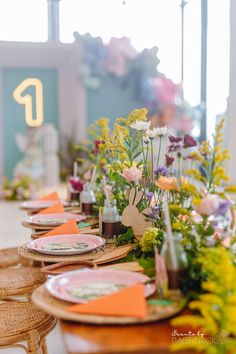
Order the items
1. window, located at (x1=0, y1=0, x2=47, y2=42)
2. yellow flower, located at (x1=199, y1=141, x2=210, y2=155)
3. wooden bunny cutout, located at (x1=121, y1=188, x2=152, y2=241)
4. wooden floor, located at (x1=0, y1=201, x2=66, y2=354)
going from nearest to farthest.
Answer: yellow flower, located at (x1=199, y1=141, x2=210, y2=155) < wooden bunny cutout, located at (x1=121, y1=188, x2=152, y2=241) < wooden floor, located at (x1=0, y1=201, x2=66, y2=354) < window, located at (x1=0, y1=0, x2=47, y2=42)

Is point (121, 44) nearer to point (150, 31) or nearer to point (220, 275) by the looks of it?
point (150, 31)

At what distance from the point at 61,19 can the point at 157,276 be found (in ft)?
28.0

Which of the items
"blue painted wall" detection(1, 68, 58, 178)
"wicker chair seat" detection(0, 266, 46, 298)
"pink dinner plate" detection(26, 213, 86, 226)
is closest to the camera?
"wicker chair seat" detection(0, 266, 46, 298)

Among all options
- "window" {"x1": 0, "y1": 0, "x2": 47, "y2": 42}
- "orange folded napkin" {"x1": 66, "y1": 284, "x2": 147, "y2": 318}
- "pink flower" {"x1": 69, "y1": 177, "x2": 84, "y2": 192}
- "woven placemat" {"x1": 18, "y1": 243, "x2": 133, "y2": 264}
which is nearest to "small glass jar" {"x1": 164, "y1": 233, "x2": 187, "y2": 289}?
"orange folded napkin" {"x1": 66, "y1": 284, "x2": 147, "y2": 318}

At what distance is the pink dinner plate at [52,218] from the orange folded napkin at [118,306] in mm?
1317

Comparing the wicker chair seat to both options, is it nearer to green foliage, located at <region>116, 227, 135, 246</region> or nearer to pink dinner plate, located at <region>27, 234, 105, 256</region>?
pink dinner plate, located at <region>27, 234, 105, 256</region>

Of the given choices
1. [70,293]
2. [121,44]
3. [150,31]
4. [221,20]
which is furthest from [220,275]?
[121,44]

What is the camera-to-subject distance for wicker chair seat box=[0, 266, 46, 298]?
2.34 metres

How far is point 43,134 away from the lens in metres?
8.91

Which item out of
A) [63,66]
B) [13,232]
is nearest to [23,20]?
[63,66]

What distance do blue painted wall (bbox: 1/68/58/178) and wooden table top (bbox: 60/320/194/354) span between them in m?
8.27

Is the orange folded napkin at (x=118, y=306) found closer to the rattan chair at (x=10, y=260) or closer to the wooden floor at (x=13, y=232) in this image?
the wooden floor at (x=13, y=232)

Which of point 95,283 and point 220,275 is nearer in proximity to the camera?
point 220,275

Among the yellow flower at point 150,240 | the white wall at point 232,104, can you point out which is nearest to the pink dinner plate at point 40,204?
the yellow flower at point 150,240
